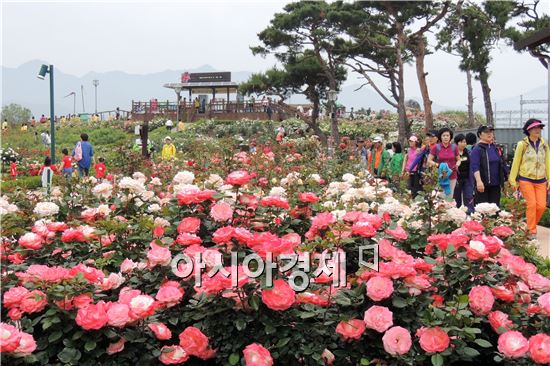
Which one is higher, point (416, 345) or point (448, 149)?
point (448, 149)

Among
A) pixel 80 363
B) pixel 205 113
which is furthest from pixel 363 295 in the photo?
pixel 205 113

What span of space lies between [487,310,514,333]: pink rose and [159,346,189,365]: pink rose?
Answer: 42.1 inches

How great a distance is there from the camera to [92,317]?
74.1 inches

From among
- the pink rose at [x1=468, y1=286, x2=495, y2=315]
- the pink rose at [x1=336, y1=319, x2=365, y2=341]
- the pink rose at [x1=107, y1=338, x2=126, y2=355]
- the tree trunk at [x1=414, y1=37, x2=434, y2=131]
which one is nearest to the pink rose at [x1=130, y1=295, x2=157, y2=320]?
the pink rose at [x1=107, y1=338, x2=126, y2=355]

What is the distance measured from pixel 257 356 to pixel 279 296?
0.66 feet

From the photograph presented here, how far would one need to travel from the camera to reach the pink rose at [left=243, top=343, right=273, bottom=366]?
6.10 feet

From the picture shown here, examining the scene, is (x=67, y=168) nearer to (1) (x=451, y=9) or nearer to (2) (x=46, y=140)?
(1) (x=451, y=9)

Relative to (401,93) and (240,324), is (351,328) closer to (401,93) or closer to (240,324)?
(240,324)

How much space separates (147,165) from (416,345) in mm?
6041

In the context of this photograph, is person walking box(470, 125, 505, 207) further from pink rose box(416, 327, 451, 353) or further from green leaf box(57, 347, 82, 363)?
green leaf box(57, 347, 82, 363)

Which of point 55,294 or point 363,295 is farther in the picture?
point 363,295

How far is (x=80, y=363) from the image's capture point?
6.44 ft

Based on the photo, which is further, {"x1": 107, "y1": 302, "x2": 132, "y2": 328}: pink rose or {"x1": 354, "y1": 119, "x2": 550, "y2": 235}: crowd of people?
{"x1": 354, "y1": 119, "x2": 550, "y2": 235}: crowd of people

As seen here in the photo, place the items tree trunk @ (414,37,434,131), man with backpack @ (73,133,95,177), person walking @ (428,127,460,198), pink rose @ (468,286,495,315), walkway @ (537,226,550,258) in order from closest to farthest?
1. pink rose @ (468,286,495,315)
2. walkway @ (537,226,550,258)
3. person walking @ (428,127,460,198)
4. man with backpack @ (73,133,95,177)
5. tree trunk @ (414,37,434,131)
